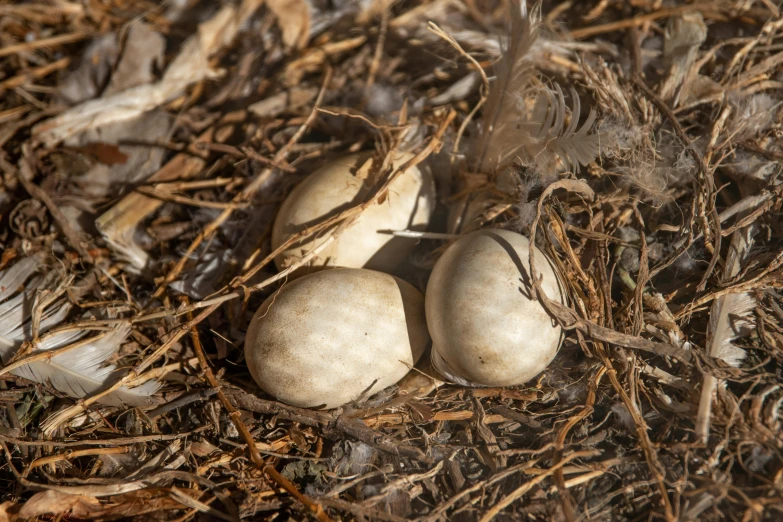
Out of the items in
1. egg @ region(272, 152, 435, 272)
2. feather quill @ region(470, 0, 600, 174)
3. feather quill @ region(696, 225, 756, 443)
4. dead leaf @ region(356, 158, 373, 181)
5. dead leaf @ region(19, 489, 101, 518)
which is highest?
feather quill @ region(470, 0, 600, 174)

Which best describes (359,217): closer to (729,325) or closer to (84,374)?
(84,374)

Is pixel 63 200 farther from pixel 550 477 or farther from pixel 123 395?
pixel 550 477

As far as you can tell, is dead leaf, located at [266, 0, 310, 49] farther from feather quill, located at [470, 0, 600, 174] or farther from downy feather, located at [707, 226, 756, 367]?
downy feather, located at [707, 226, 756, 367]

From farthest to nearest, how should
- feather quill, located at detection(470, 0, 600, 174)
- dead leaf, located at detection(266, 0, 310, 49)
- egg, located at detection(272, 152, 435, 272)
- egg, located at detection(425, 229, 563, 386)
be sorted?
1. dead leaf, located at detection(266, 0, 310, 49)
2. egg, located at detection(272, 152, 435, 272)
3. feather quill, located at detection(470, 0, 600, 174)
4. egg, located at detection(425, 229, 563, 386)

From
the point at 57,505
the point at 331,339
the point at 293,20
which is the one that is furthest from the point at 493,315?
the point at 293,20

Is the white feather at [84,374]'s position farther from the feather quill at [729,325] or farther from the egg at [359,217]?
the feather quill at [729,325]

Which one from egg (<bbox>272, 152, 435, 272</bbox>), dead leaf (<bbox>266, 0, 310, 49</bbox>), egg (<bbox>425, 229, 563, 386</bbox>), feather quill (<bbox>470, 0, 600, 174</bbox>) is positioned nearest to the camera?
egg (<bbox>425, 229, 563, 386</bbox>)

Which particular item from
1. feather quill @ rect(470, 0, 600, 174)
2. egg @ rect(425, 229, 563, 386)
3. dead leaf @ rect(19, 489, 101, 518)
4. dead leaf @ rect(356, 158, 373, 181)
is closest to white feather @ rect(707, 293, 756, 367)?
egg @ rect(425, 229, 563, 386)

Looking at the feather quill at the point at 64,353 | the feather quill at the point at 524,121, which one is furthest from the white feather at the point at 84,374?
the feather quill at the point at 524,121
